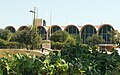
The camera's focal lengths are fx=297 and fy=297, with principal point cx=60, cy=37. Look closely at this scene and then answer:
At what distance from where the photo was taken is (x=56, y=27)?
74.1 m

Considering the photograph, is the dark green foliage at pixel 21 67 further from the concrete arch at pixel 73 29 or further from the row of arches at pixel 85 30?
the concrete arch at pixel 73 29

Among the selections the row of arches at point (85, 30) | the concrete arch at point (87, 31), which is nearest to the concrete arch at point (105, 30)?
the row of arches at point (85, 30)

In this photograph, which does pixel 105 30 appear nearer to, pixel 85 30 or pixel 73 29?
pixel 85 30

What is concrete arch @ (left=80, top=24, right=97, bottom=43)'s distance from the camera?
232 feet

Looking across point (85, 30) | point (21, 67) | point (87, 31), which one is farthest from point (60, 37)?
point (21, 67)

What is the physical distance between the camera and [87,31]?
71312mm

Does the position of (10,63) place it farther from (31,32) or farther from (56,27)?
(56,27)

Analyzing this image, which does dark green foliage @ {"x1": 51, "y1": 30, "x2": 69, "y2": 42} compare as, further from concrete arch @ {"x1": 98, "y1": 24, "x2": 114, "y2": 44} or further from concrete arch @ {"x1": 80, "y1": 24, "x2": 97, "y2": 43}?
concrete arch @ {"x1": 98, "y1": 24, "x2": 114, "y2": 44}

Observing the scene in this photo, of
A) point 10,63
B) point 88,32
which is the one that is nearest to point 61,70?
point 10,63

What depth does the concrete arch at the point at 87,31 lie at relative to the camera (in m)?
70.8

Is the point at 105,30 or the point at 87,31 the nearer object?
the point at 105,30

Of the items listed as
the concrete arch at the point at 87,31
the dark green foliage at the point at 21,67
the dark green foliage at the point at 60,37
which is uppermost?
the concrete arch at the point at 87,31

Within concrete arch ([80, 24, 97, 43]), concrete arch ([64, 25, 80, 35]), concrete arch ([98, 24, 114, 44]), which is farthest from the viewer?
concrete arch ([64, 25, 80, 35])

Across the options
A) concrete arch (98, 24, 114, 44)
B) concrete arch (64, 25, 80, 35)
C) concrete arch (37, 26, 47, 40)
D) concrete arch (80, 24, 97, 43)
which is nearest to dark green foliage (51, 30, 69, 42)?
concrete arch (80, 24, 97, 43)
